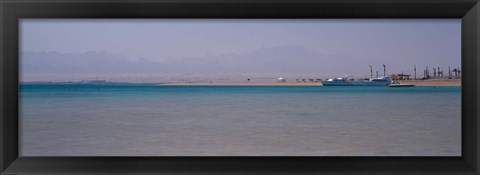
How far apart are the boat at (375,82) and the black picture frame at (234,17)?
13.7m

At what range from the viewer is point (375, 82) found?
48.6ft

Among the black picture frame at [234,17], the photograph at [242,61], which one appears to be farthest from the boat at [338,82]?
the black picture frame at [234,17]

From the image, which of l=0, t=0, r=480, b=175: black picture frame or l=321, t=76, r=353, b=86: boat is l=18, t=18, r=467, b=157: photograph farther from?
l=0, t=0, r=480, b=175: black picture frame

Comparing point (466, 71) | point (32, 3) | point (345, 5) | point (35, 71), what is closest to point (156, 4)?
point (32, 3)

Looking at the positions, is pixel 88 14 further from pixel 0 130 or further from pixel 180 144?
pixel 180 144

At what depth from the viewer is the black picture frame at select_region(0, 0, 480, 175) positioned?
1188mm

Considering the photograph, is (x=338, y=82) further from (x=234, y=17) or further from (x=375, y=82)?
(x=234, y=17)

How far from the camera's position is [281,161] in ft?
4.05

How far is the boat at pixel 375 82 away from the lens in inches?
576

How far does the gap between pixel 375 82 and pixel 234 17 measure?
14.3 metres

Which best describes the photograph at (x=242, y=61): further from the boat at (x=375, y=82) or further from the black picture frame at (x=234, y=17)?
the black picture frame at (x=234, y=17)

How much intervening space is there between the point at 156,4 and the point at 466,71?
88cm

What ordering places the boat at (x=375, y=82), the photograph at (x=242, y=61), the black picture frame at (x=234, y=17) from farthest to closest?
the boat at (x=375, y=82), the photograph at (x=242, y=61), the black picture frame at (x=234, y=17)

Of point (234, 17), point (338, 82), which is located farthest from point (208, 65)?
point (234, 17)
